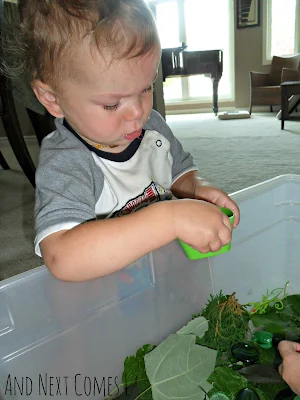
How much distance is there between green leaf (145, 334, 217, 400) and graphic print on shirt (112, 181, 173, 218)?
193 mm

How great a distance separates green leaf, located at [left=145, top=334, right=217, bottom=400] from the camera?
504 millimetres

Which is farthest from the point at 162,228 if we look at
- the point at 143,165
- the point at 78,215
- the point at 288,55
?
the point at 288,55

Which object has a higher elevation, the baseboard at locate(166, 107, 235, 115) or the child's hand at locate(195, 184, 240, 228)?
the child's hand at locate(195, 184, 240, 228)

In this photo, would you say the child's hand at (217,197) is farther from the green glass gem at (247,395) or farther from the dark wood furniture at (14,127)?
the dark wood furniture at (14,127)

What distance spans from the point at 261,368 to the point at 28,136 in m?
2.39

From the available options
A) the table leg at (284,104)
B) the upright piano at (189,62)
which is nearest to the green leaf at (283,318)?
the table leg at (284,104)

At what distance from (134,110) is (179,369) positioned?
1.08 ft

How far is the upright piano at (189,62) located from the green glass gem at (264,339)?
2840mm

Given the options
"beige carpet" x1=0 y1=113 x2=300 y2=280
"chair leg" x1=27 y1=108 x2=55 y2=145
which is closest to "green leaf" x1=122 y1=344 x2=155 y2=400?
"beige carpet" x1=0 y1=113 x2=300 y2=280

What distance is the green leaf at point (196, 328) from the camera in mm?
573

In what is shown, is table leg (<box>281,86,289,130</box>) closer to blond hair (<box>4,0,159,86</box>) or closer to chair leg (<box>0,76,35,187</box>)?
chair leg (<box>0,76,35,187</box>)

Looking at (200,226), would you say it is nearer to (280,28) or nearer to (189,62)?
(189,62)

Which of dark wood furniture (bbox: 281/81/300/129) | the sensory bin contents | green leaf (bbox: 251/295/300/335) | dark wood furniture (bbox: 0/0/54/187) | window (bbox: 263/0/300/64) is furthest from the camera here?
window (bbox: 263/0/300/64)

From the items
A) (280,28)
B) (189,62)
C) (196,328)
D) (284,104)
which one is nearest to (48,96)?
(196,328)
